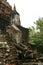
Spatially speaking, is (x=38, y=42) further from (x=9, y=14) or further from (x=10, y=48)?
(x=10, y=48)

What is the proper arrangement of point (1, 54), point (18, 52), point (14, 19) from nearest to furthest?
point (1, 54)
point (18, 52)
point (14, 19)

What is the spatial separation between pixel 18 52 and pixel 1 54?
102 centimetres

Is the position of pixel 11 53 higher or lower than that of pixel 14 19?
lower

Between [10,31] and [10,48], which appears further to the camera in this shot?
[10,31]

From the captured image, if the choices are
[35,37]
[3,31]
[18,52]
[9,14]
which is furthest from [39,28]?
[18,52]

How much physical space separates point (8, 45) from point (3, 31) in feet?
7.49

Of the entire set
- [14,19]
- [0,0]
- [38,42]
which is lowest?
[38,42]

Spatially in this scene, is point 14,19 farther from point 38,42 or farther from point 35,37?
point 35,37

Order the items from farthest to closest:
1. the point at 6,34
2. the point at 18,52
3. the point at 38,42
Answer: the point at 38,42 < the point at 6,34 < the point at 18,52

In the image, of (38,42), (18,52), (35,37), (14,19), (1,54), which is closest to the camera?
(1,54)

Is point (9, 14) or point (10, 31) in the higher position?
point (9, 14)

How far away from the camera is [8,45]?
10555 millimetres

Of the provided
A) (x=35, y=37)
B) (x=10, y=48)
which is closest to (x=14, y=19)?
(x=10, y=48)

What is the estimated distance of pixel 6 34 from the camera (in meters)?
12.0
